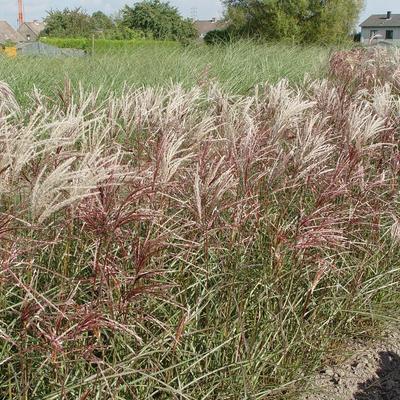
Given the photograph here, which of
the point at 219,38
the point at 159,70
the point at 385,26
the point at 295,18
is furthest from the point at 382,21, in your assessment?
the point at 159,70

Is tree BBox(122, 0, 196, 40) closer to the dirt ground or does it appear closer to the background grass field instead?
the background grass field

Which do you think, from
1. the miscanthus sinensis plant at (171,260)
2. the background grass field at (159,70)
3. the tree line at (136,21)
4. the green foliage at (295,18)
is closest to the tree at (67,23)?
the tree line at (136,21)

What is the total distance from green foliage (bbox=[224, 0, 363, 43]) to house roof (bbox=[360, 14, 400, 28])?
41.6 meters

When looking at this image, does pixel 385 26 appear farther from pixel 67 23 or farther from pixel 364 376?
pixel 364 376

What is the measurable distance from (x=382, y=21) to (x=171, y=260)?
2984 inches

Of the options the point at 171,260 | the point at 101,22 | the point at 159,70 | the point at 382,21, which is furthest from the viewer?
the point at 382,21

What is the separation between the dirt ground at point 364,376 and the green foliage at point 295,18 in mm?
27108

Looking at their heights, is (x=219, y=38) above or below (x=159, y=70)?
above

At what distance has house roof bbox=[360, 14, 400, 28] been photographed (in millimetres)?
70312

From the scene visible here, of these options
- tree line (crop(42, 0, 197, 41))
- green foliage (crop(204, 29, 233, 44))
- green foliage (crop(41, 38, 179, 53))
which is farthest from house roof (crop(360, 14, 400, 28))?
green foliage (crop(204, 29, 233, 44))

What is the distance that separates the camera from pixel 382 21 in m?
72.4

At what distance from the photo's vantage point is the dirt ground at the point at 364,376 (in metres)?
2.48

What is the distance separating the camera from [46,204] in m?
1.48

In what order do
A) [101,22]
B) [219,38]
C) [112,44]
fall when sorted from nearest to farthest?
1. [219,38]
2. [112,44]
3. [101,22]
